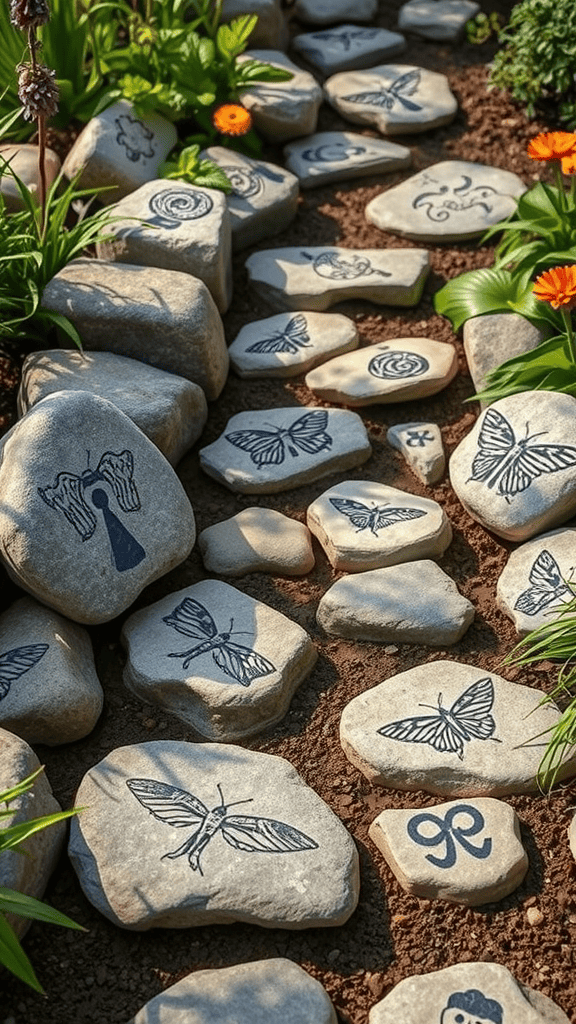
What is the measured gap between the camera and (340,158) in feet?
14.6

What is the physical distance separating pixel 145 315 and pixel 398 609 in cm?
117

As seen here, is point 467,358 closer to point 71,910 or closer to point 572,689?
point 572,689

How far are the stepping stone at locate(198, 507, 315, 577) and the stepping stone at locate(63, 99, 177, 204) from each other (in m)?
1.41

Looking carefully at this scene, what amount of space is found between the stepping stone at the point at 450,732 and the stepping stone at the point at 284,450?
79 centimetres

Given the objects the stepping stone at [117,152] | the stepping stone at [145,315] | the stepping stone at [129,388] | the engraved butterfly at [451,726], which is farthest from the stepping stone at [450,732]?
the stepping stone at [117,152]

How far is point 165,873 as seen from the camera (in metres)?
2.36

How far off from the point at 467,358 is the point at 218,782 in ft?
5.60

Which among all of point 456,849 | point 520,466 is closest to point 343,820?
point 456,849

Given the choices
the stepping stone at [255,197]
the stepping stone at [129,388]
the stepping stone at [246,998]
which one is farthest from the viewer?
the stepping stone at [255,197]

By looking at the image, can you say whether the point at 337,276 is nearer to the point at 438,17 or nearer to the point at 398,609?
the point at 398,609

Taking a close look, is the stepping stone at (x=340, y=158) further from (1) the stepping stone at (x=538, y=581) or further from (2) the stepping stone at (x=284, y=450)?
(1) the stepping stone at (x=538, y=581)

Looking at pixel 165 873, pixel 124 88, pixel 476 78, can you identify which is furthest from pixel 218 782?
pixel 476 78

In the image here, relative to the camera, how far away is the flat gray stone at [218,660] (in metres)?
2.73

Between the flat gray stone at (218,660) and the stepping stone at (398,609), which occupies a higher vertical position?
the flat gray stone at (218,660)
